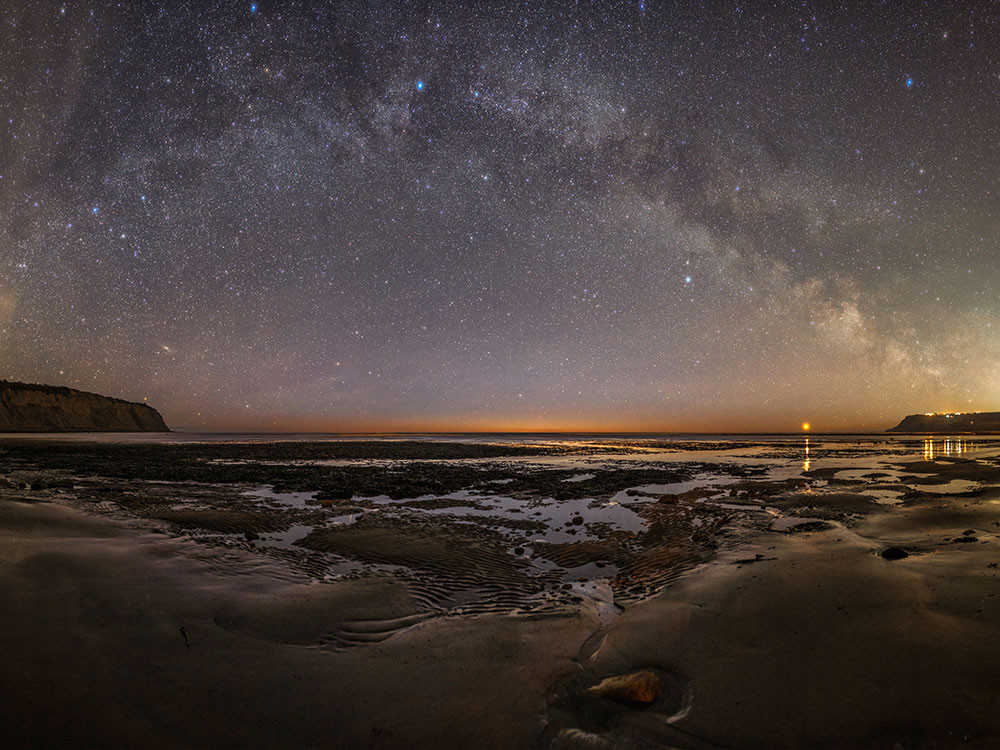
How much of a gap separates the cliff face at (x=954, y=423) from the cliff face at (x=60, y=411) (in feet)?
850

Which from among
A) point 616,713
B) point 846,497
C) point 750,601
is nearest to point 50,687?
point 616,713

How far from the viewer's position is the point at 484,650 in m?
5.00

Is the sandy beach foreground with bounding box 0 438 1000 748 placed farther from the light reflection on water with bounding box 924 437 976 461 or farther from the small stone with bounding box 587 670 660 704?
the light reflection on water with bounding box 924 437 976 461

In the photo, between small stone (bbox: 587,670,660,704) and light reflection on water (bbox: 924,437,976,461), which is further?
light reflection on water (bbox: 924,437,976,461)

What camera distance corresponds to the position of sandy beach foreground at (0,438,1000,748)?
356 centimetres

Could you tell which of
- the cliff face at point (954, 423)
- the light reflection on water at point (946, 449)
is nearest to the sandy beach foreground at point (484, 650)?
the light reflection on water at point (946, 449)

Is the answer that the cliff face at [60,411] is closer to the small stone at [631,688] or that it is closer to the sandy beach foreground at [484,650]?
the sandy beach foreground at [484,650]

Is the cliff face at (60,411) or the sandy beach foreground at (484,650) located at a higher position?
the sandy beach foreground at (484,650)

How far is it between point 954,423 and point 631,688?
771 ft

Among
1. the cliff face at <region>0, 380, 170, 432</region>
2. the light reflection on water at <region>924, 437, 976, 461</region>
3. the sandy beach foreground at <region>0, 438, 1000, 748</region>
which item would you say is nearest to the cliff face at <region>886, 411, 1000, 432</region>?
the light reflection on water at <region>924, 437, 976, 461</region>

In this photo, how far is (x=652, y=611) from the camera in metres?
6.16

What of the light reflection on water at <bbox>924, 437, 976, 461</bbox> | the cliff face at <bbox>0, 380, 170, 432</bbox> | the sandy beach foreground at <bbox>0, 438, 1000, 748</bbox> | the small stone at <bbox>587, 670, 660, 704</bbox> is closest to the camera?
the sandy beach foreground at <bbox>0, 438, 1000, 748</bbox>

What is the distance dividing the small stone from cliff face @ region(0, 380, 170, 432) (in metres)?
148

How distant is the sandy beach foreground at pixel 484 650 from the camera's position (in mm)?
3557
